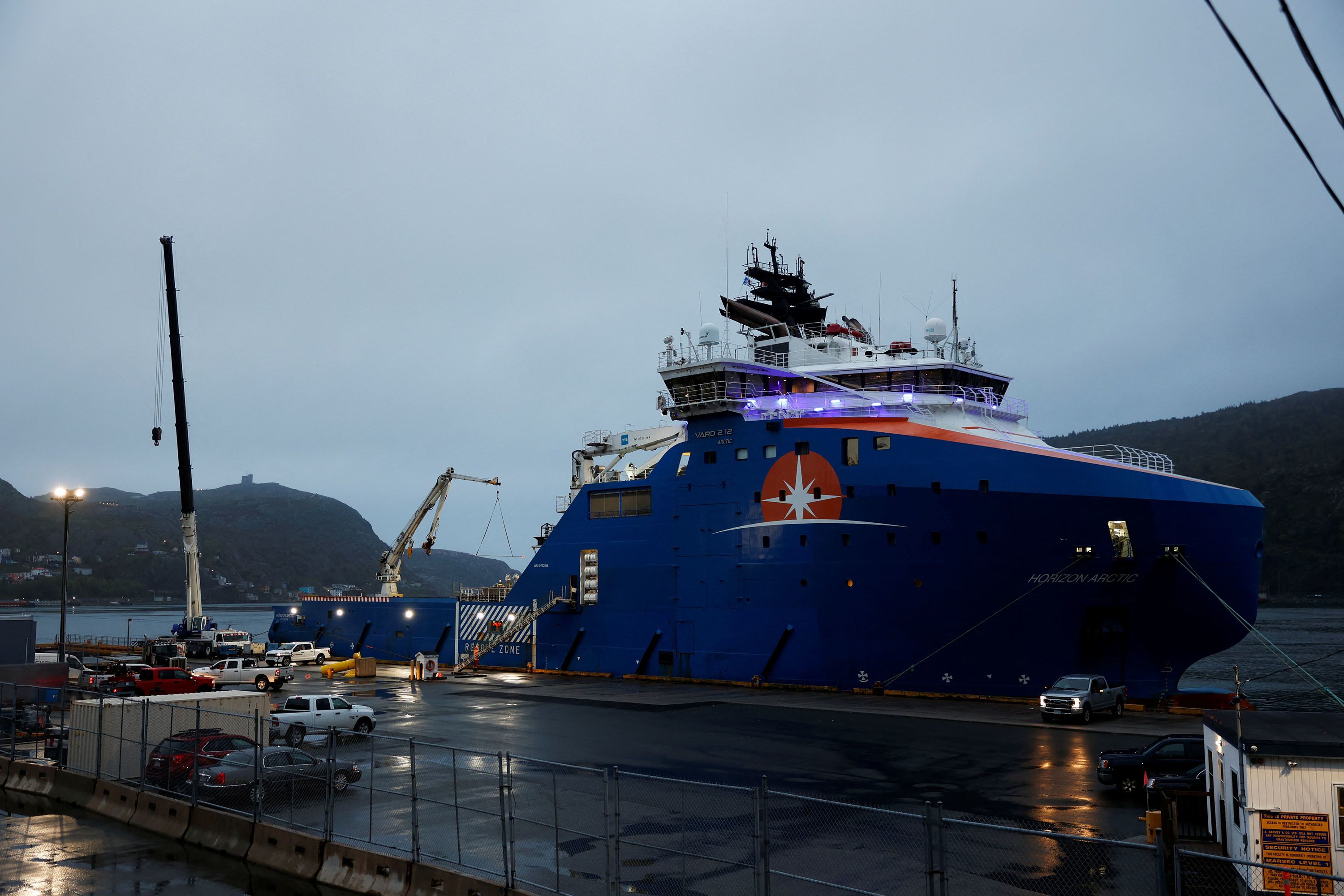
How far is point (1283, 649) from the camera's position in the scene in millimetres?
70125

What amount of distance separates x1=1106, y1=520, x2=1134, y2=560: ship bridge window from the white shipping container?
21.4 meters

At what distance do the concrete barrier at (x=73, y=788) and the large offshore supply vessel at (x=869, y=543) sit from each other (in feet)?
65.8

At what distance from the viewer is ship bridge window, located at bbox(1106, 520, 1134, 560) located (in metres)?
24.9

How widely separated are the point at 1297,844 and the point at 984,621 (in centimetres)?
1733

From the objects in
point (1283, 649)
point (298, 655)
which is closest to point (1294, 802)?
point (298, 655)

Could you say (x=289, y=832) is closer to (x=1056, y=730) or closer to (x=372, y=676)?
(x=1056, y=730)

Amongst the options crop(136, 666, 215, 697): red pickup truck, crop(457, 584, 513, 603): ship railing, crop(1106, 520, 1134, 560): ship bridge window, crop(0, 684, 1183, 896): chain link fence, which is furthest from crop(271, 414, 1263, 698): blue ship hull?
crop(136, 666, 215, 697): red pickup truck

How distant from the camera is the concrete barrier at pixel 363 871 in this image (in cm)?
1074

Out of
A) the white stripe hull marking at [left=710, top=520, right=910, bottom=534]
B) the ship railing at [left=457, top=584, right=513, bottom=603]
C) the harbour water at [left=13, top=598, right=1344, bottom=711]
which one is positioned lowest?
the harbour water at [left=13, top=598, right=1344, bottom=711]

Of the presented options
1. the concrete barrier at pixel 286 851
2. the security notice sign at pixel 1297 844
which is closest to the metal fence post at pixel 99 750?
the concrete barrier at pixel 286 851

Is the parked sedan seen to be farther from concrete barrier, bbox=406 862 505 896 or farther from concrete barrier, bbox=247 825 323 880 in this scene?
concrete barrier, bbox=406 862 505 896

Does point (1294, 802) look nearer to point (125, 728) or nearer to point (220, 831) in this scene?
point (220, 831)

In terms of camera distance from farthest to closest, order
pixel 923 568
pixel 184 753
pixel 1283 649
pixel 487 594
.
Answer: pixel 1283 649 → pixel 487 594 → pixel 923 568 → pixel 184 753

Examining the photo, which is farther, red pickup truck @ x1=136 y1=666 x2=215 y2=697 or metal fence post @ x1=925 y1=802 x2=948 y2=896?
red pickup truck @ x1=136 y1=666 x2=215 y2=697
